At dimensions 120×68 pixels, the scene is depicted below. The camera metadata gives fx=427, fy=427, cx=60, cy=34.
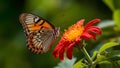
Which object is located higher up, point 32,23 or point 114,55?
point 32,23

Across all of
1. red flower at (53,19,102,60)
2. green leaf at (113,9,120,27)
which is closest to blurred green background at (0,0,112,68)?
green leaf at (113,9,120,27)

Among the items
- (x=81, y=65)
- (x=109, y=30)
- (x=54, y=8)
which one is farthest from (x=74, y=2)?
(x=81, y=65)

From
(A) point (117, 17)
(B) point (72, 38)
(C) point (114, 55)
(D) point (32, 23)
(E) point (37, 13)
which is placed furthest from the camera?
(E) point (37, 13)

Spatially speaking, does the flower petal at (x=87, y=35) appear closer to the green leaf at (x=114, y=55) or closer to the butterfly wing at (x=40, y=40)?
the green leaf at (x=114, y=55)

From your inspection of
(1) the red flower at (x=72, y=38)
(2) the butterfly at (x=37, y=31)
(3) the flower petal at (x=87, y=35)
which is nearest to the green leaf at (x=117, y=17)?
(2) the butterfly at (x=37, y=31)

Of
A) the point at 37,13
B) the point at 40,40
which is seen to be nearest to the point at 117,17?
the point at 40,40

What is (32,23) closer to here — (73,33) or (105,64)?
(73,33)
